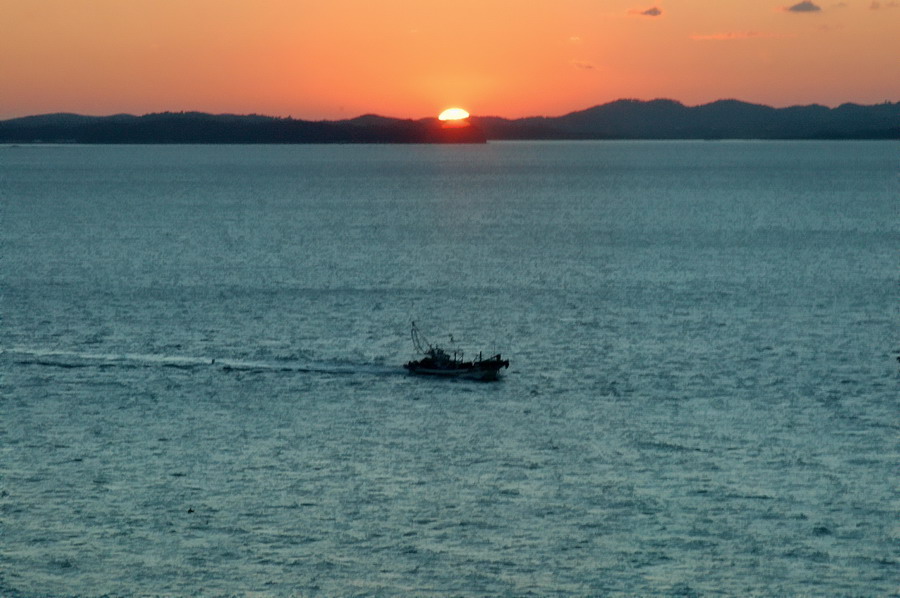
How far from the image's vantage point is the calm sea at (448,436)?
38156 millimetres

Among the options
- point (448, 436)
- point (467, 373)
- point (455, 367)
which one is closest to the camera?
point (448, 436)

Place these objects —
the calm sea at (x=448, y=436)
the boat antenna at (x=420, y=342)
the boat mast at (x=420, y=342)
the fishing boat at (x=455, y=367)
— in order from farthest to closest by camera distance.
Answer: the boat antenna at (x=420, y=342)
the boat mast at (x=420, y=342)
the fishing boat at (x=455, y=367)
the calm sea at (x=448, y=436)

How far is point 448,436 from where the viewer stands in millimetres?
53031

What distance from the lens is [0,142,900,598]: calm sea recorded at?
125ft

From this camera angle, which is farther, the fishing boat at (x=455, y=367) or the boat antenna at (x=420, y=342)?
the boat antenna at (x=420, y=342)

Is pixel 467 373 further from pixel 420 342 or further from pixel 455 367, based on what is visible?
pixel 420 342

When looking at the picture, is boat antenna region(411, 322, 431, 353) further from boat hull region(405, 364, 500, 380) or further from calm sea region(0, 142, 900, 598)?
boat hull region(405, 364, 500, 380)

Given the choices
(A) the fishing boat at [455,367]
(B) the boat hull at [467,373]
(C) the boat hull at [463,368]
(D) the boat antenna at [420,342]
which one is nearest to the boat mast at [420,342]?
(D) the boat antenna at [420,342]

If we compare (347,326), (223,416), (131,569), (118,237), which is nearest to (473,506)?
(131,569)

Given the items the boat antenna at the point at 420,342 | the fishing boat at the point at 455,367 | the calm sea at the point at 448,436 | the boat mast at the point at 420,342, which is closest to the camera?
the calm sea at the point at 448,436

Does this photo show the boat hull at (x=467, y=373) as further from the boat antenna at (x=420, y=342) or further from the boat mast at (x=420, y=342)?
the boat antenna at (x=420, y=342)

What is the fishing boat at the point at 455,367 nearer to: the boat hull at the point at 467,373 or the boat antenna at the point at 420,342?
the boat hull at the point at 467,373

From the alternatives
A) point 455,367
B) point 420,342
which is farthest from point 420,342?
point 455,367

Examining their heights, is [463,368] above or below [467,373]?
above
